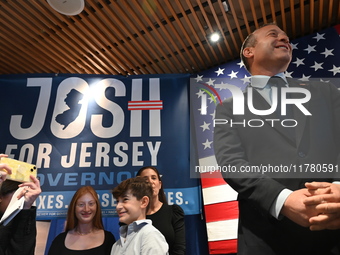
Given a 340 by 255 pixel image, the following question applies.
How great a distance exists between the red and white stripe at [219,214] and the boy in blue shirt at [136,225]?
1028 mm

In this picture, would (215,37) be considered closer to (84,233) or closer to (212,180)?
(212,180)

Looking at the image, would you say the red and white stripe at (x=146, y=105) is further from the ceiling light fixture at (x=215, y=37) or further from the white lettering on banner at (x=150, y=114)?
the ceiling light fixture at (x=215, y=37)

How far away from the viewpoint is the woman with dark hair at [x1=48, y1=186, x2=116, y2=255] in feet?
8.41

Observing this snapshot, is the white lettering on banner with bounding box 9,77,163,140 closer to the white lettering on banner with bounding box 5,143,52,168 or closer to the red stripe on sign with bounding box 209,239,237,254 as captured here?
the white lettering on banner with bounding box 5,143,52,168

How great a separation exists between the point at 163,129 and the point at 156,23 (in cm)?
123

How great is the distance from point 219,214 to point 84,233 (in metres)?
1.30

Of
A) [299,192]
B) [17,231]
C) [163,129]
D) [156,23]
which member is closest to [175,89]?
[163,129]

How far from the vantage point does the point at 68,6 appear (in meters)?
3.20

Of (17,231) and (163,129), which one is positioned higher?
(163,129)

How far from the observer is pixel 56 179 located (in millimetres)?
3396

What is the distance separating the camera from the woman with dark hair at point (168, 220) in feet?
8.22

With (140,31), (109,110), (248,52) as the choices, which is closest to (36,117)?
(109,110)

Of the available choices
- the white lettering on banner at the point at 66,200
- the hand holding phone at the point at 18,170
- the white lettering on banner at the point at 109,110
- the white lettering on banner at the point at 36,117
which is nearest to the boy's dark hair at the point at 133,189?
the hand holding phone at the point at 18,170

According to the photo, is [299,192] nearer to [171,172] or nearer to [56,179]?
[171,172]
